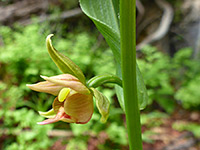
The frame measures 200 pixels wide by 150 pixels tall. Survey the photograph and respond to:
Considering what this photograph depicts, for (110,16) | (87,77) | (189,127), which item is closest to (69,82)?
(110,16)

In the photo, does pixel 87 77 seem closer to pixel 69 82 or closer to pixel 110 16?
pixel 110 16

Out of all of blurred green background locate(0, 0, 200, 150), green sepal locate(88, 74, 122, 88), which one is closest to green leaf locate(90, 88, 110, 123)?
green sepal locate(88, 74, 122, 88)

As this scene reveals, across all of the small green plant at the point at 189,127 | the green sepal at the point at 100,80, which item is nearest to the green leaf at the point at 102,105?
the green sepal at the point at 100,80

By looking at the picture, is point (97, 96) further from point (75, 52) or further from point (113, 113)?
point (75, 52)

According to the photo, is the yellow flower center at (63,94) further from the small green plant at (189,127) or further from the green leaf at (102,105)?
the small green plant at (189,127)

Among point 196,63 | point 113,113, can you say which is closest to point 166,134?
point 113,113

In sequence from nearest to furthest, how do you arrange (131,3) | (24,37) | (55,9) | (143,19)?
(131,3) → (24,37) → (55,9) → (143,19)

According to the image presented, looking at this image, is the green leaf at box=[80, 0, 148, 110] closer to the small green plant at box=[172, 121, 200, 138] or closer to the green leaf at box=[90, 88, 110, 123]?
the green leaf at box=[90, 88, 110, 123]
